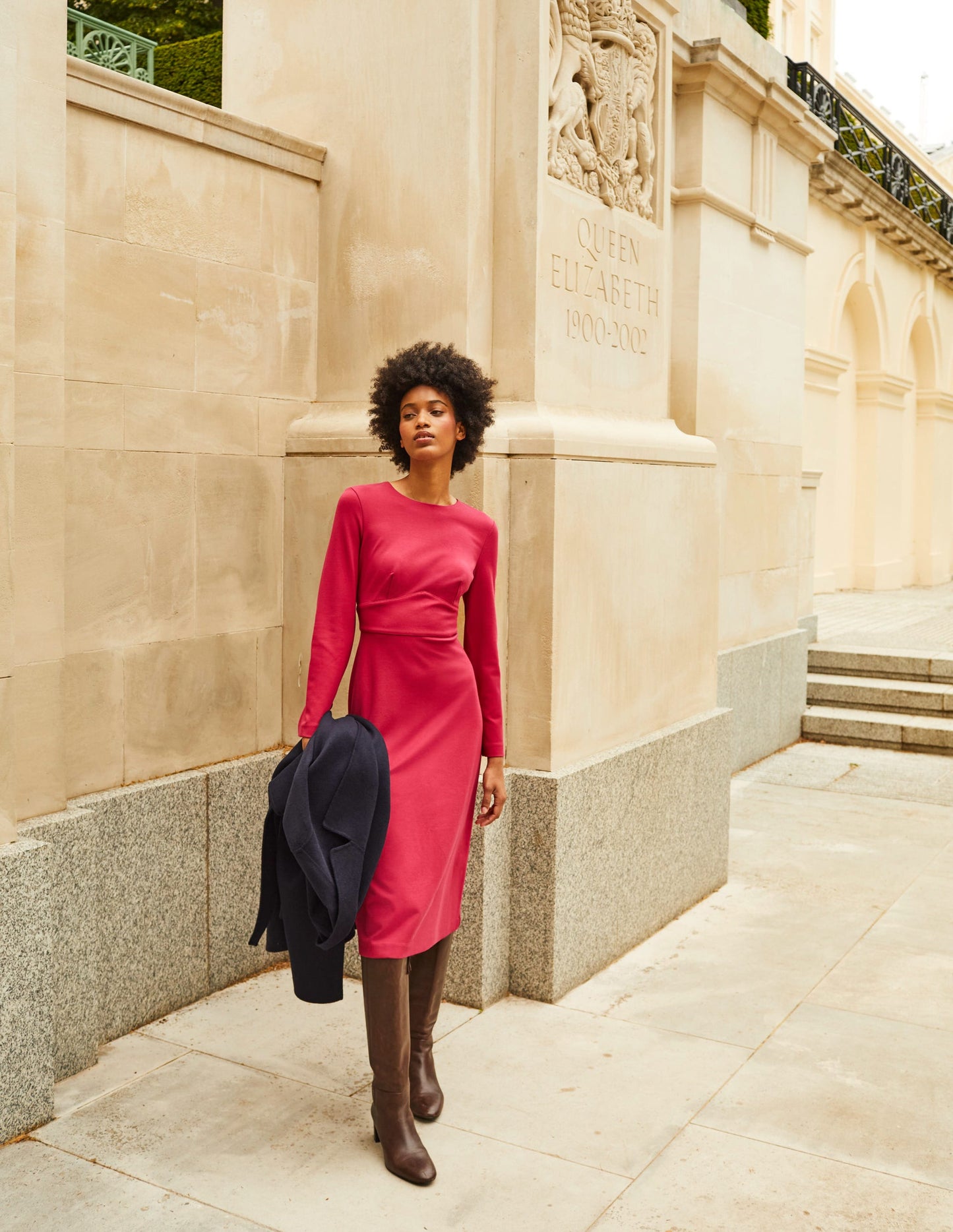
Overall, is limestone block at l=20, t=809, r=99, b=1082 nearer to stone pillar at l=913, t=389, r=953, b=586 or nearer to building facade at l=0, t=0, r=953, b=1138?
building facade at l=0, t=0, r=953, b=1138

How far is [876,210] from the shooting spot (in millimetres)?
17906

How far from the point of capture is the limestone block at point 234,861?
461 centimetres

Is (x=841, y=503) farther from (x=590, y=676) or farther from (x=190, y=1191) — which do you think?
(x=190, y=1191)

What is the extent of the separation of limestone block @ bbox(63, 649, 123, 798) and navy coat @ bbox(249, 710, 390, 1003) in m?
1.00

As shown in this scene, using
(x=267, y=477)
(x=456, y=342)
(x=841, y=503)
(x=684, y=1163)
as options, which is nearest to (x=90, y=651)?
(x=267, y=477)

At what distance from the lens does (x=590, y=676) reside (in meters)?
4.98

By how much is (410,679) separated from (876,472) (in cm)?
1779

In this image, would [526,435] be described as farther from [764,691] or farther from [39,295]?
[764,691]

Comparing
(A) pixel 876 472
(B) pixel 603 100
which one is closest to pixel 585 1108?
(B) pixel 603 100

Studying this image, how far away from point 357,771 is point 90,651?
4.25ft

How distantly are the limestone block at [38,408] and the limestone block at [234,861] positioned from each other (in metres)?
1.40

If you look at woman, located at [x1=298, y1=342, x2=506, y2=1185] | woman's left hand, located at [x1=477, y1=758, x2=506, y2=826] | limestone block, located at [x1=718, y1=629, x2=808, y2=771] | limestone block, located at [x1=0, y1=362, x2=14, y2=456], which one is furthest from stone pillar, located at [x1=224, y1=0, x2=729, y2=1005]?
limestone block, located at [x1=718, y1=629, x2=808, y2=771]

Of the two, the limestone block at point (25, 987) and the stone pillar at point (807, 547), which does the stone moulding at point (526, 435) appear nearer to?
the limestone block at point (25, 987)

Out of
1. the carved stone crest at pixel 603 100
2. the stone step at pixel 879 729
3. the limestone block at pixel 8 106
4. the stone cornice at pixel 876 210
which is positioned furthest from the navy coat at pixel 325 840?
the stone cornice at pixel 876 210
